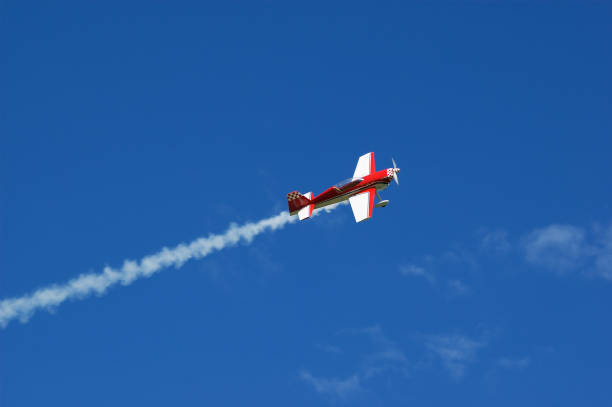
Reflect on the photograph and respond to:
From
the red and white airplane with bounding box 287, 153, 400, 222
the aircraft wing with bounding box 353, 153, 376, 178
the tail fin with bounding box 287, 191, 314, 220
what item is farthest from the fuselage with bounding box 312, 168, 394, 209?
the aircraft wing with bounding box 353, 153, 376, 178

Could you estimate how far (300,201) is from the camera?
254 ft

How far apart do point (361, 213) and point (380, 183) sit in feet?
17.7

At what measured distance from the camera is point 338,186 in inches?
3073

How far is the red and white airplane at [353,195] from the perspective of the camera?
251 ft

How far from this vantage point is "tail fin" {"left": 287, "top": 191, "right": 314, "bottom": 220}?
76938mm

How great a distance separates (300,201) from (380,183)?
8861mm

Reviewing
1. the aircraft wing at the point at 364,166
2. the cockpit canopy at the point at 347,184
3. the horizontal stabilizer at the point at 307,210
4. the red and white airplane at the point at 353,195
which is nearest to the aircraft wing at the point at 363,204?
the red and white airplane at the point at 353,195

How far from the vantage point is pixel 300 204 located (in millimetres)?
77375

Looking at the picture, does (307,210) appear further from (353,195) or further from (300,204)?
(353,195)

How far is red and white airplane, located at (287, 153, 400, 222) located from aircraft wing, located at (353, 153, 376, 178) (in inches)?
35.9

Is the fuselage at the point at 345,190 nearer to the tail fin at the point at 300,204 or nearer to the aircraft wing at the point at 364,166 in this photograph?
the tail fin at the point at 300,204

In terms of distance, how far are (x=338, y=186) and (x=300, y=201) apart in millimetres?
4357

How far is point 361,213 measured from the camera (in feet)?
247

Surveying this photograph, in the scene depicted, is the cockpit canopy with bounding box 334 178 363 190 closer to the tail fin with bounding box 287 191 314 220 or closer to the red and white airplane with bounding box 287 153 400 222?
the red and white airplane with bounding box 287 153 400 222
